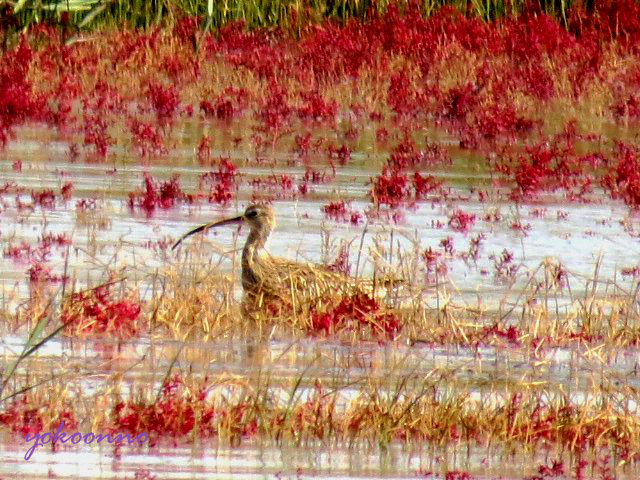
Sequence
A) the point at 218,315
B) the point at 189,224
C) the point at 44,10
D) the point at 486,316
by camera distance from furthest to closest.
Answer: the point at 44,10
the point at 189,224
the point at 486,316
the point at 218,315

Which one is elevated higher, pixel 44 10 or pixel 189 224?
pixel 44 10

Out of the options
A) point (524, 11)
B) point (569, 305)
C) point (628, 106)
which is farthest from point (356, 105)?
point (569, 305)

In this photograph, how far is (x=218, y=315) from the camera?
854cm

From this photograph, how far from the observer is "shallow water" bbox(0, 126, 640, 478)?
6285 mm

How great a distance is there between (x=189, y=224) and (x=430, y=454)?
18.1 feet

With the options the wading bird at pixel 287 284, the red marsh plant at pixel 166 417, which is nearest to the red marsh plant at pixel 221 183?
the wading bird at pixel 287 284

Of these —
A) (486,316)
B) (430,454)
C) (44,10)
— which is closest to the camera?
(430,454)

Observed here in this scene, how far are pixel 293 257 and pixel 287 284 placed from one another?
144 cm

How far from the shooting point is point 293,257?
10727mm

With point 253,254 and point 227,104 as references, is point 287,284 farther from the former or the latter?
point 227,104

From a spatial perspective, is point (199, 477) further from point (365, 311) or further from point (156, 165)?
point (156, 165)

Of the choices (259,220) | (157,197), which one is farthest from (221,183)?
(259,220)

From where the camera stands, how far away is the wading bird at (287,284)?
8.97 meters

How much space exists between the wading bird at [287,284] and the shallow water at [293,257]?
442 millimetres
